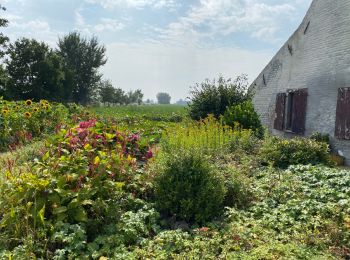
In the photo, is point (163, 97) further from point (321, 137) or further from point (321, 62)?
point (321, 137)

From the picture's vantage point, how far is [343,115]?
33.1ft

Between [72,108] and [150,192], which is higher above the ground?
[72,108]

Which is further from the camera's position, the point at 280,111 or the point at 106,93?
the point at 106,93

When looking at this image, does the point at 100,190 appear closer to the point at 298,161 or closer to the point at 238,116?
the point at 298,161

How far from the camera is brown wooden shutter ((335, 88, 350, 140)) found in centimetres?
994

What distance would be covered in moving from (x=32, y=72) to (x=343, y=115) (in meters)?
26.6

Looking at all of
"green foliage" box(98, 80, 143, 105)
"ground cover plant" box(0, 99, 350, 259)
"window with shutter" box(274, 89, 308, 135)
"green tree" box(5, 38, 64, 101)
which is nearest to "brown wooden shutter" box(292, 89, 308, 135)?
"window with shutter" box(274, 89, 308, 135)

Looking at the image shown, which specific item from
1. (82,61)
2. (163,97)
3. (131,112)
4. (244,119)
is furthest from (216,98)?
(163,97)

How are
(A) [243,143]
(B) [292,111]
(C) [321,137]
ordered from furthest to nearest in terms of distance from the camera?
1. (B) [292,111]
2. (C) [321,137]
3. (A) [243,143]

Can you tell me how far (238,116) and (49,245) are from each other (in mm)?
A: 7020

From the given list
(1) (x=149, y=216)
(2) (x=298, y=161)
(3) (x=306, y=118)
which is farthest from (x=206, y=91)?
(1) (x=149, y=216)

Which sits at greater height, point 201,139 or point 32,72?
point 32,72

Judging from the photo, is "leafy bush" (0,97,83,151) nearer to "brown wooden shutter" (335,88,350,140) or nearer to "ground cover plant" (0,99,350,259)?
"ground cover plant" (0,99,350,259)

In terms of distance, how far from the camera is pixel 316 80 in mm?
11555
